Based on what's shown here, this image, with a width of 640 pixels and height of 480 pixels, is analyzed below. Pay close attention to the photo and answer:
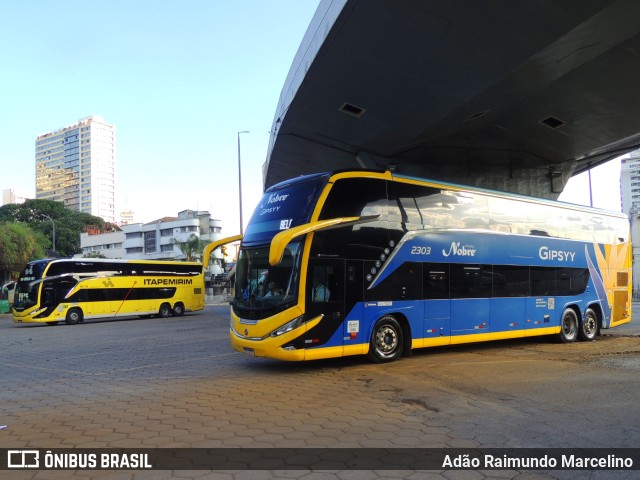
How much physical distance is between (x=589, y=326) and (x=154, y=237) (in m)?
86.9

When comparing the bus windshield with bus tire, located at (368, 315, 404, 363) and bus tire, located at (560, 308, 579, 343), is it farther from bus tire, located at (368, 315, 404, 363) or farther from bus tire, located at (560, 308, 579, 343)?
bus tire, located at (560, 308, 579, 343)

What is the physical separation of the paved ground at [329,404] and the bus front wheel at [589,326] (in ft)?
7.93

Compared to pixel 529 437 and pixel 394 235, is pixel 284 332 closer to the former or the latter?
pixel 394 235

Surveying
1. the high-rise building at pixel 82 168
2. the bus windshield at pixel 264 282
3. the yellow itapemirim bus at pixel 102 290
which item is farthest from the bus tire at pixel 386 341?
the high-rise building at pixel 82 168

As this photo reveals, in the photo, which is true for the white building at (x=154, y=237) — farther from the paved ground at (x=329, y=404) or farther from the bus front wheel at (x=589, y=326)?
the paved ground at (x=329, y=404)

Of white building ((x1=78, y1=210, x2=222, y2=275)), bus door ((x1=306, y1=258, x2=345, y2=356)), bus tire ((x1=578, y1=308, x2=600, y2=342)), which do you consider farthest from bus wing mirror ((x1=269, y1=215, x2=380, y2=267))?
white building ((x1=78, y1=210, x2=222, y2=275))

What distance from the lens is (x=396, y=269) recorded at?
34.5ft

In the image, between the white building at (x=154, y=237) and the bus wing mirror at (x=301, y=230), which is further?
the white building at (x=154, y=237)

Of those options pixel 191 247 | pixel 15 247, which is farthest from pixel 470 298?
pixel 15 247

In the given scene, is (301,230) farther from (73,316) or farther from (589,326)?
(73,316)

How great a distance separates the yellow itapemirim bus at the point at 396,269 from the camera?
9.36m

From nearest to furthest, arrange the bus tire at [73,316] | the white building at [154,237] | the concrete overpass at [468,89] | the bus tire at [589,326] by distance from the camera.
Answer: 1. the concrete overpass at [468,89]
2. the bus tire at [589,326]
3. the bus tire at [73,316]
4. the white building at [154,237]

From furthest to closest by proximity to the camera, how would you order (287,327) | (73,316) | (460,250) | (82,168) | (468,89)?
(82,168), (73,316), (468,89), (460,250), (287,327)

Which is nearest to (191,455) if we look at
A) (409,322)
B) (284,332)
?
(284,332)
